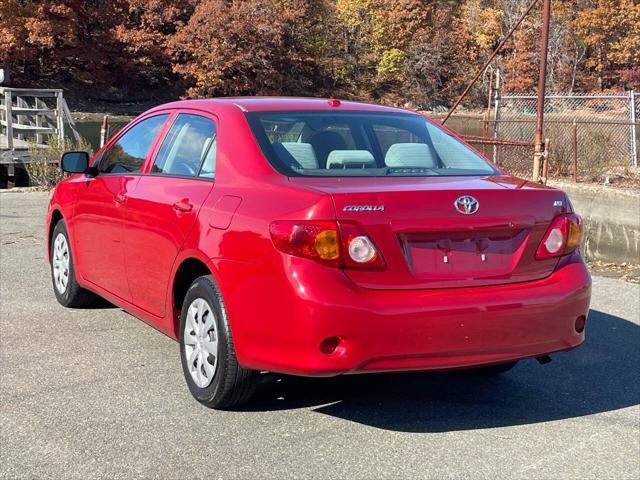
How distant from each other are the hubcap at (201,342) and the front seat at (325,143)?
1018 mm

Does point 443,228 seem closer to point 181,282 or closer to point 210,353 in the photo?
point 210,353

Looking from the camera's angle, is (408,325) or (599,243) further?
(599,243)

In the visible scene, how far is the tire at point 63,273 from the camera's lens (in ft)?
20.7

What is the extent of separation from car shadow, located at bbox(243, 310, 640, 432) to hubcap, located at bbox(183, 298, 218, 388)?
290mm

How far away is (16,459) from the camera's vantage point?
372 centimetres

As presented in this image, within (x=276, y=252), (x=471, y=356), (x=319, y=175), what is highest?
(x=319, y=175)

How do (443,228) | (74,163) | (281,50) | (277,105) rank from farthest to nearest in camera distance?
(281,50), (74,163), (277,105), (443,228)

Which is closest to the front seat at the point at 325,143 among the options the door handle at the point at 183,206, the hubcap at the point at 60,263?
the door handle at the point at 183,206

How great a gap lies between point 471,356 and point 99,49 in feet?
207

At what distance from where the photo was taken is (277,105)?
16.0 feet

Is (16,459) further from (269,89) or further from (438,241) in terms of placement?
(269,89)

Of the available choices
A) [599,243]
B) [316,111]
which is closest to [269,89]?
[599,243]

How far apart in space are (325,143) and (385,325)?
133 centimetres

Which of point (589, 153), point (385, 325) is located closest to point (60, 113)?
point (589, 153)
